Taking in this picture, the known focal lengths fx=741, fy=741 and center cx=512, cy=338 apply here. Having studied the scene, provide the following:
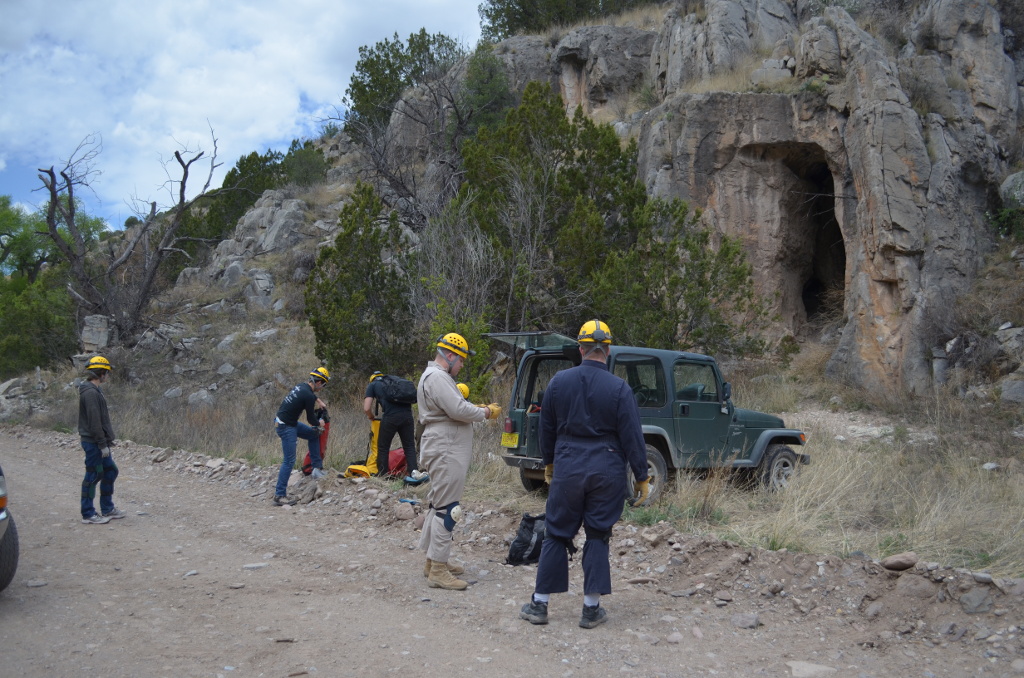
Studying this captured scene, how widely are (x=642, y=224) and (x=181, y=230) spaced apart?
2602 centimetres

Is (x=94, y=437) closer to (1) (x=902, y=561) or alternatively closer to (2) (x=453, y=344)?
(2) (x=453, y=344)

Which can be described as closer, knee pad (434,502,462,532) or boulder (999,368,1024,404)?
knee pad (434,502,462,532)

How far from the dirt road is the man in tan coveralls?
0.28 meters

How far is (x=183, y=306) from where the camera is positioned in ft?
91.2

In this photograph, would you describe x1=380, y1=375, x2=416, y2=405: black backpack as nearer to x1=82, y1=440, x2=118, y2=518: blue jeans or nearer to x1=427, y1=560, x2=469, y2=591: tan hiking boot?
x1=82, y1=440, x2=118, y2=518: blue jeans

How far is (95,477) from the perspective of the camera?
7840 millimetres

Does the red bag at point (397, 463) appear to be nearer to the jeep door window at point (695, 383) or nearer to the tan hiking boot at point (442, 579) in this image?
the jeep door window at point (695, 383)

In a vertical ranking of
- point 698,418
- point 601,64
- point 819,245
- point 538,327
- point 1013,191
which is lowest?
point 698,418

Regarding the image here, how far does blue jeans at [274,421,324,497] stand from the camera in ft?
28.7

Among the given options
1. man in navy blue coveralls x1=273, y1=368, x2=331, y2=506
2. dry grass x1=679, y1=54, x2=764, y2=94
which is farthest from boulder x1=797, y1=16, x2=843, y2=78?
man in navy blue coveralls x1=273, y1=368, x2=331, y2=506

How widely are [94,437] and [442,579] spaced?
175 inches

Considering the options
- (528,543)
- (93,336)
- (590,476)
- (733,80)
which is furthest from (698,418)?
(93,336)

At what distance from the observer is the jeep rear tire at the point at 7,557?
199 inches

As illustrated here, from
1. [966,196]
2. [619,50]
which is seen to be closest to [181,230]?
[619,50]
